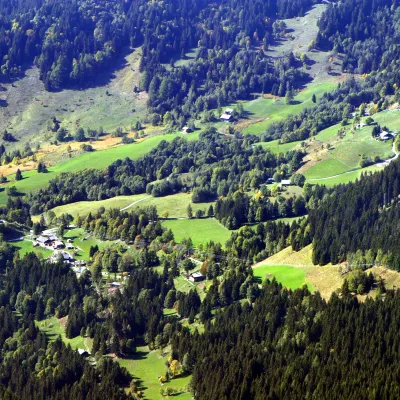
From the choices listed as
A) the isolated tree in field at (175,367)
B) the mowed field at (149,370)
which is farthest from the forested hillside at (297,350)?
the mowed field at (149,370)

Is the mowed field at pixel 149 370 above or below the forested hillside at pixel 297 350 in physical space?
below

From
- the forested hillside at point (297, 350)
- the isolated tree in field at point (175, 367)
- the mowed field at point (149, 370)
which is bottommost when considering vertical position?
the mowed field at point (149, 370)

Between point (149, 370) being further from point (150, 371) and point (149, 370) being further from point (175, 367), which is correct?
point (175, 367)

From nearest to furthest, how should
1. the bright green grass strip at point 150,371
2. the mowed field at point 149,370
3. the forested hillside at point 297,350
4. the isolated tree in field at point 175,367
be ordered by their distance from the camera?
the forested hillside at point 297,350 < the mowed field at point 149,370 < the bright green grass strip at point 150,371 < the isolated tree in field at point 175,367

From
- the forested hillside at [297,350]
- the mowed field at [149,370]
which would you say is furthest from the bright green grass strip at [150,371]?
the forested hillside at [297,350]

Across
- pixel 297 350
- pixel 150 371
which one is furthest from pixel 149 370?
pixel 297 350

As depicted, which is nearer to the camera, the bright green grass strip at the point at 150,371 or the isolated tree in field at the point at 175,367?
the bright green grass strip at the point at 150,371

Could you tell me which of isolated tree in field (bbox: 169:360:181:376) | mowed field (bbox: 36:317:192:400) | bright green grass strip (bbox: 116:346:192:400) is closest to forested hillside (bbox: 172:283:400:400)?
isolated tree in field (bbox: 169:360:181:376)

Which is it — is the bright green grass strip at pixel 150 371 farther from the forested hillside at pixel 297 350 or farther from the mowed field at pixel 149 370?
the forested hillside at pixel 297 350

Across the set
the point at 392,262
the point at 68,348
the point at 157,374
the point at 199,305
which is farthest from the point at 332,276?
the point at 68,348

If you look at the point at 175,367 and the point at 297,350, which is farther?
the point at 175,367

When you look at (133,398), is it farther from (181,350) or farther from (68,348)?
(68,348)

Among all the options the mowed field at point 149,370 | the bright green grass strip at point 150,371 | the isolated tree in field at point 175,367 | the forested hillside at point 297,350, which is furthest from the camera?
the isolated tree in field at point 175,367
